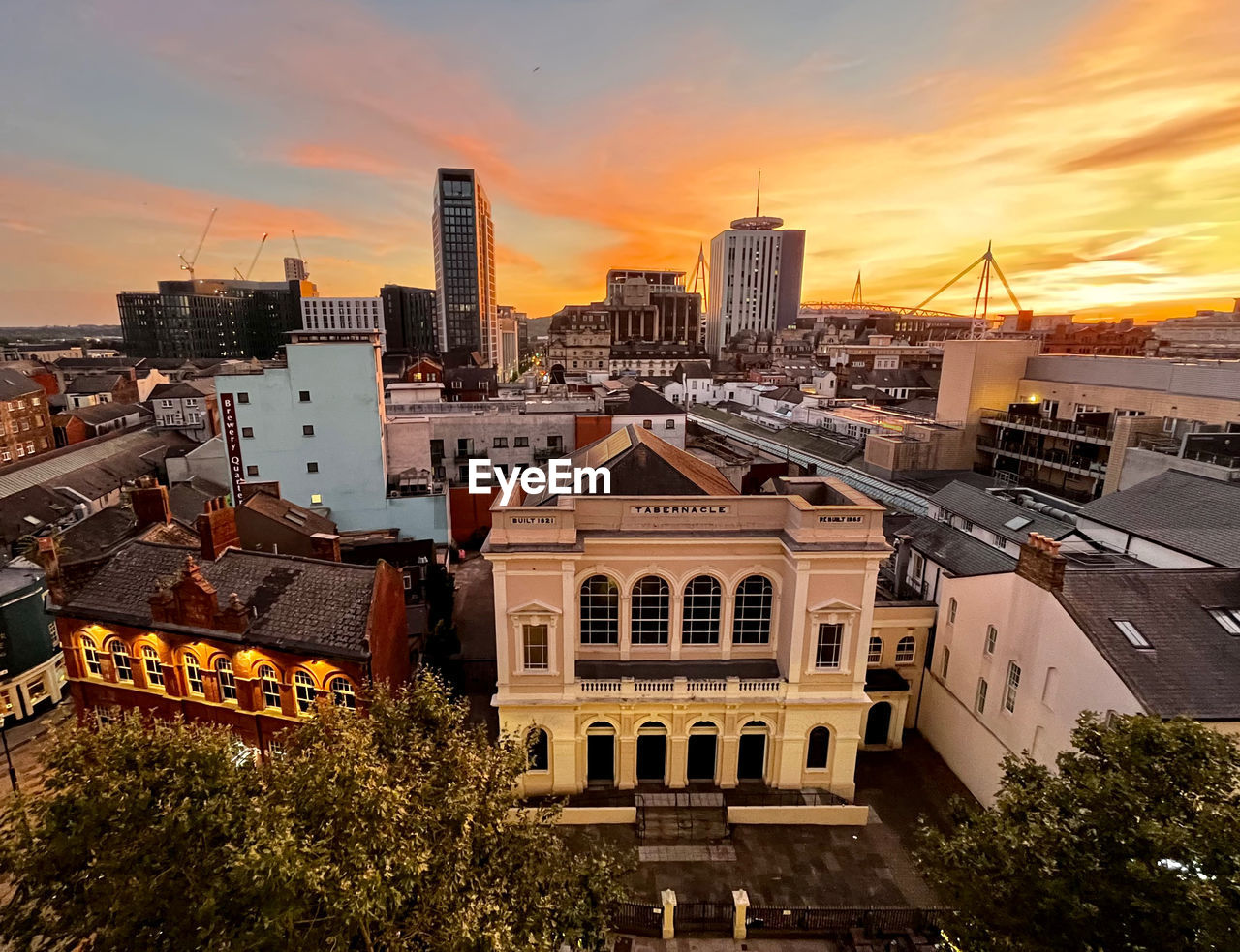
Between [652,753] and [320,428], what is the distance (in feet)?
126

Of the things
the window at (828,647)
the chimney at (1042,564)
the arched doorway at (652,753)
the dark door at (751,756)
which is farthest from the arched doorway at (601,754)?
the chimney at (1042,564)

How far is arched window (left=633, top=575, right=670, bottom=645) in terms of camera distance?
27797 mm

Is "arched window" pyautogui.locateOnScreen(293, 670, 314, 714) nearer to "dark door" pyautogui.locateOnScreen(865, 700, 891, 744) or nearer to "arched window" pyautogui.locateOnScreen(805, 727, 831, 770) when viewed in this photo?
"arched window" pyautogui.locateOnScreen(805, 727, 831, 770)

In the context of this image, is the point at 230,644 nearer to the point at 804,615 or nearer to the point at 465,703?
the point at 465,703

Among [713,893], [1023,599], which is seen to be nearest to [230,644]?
[713,893]

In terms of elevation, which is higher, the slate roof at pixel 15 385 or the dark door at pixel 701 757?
the slate roof at pixel 15 385

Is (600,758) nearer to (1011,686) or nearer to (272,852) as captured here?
(1011,686)

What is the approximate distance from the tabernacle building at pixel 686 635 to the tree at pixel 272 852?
36.9 ft

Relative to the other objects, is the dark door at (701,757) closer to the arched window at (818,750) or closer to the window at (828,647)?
the arched window at (818,750)

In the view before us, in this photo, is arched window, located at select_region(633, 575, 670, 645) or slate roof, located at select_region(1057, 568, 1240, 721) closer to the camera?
slate roof, located at select_region(1057, 568, 1240, 721)

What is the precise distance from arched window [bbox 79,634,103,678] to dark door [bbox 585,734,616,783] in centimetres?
2391

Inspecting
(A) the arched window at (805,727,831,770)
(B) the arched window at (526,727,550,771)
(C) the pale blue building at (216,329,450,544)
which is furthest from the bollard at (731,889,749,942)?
(C) the pale blue building at (216,329,450,544)

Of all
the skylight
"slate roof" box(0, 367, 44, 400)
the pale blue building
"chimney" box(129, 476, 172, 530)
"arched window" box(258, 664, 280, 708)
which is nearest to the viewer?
the skylight

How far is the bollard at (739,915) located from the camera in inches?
864
